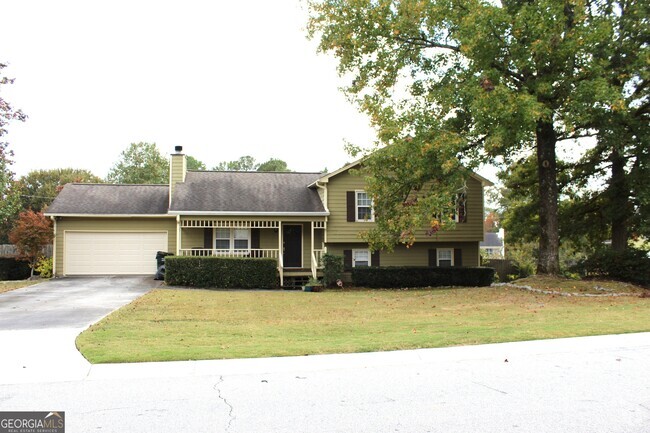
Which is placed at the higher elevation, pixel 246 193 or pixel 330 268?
pixel 246 193

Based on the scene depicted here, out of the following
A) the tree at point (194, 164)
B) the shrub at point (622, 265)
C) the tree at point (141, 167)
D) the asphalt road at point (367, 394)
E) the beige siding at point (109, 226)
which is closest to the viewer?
the asphalt road at point (367, 394)

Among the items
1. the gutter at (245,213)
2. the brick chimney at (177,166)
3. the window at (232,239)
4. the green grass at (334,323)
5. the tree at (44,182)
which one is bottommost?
the green grass at (334,323)

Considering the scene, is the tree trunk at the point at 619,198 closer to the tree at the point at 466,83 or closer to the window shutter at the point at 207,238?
the tree at the point at 466,83

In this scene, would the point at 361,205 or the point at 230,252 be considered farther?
the point at 361,205

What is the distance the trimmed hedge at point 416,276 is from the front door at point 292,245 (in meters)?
3.03

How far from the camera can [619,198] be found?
21.0m

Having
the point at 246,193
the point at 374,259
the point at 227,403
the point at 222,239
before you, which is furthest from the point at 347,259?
the point at 227,403

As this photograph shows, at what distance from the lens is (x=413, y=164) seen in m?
Result: 18.1

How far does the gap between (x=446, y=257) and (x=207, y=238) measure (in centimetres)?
1094

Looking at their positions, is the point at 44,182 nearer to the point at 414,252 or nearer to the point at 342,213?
the point at 342,213

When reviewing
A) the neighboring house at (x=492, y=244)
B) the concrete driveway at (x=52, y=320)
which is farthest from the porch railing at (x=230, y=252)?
the neighboring house at (x=492, y=244)

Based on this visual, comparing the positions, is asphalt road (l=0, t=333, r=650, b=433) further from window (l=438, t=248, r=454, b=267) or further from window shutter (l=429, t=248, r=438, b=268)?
window (l=438, t=248, r=454, b=267)

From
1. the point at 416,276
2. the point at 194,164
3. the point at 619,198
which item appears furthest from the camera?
the point at 194,164

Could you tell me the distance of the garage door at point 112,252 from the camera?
25.6 m
